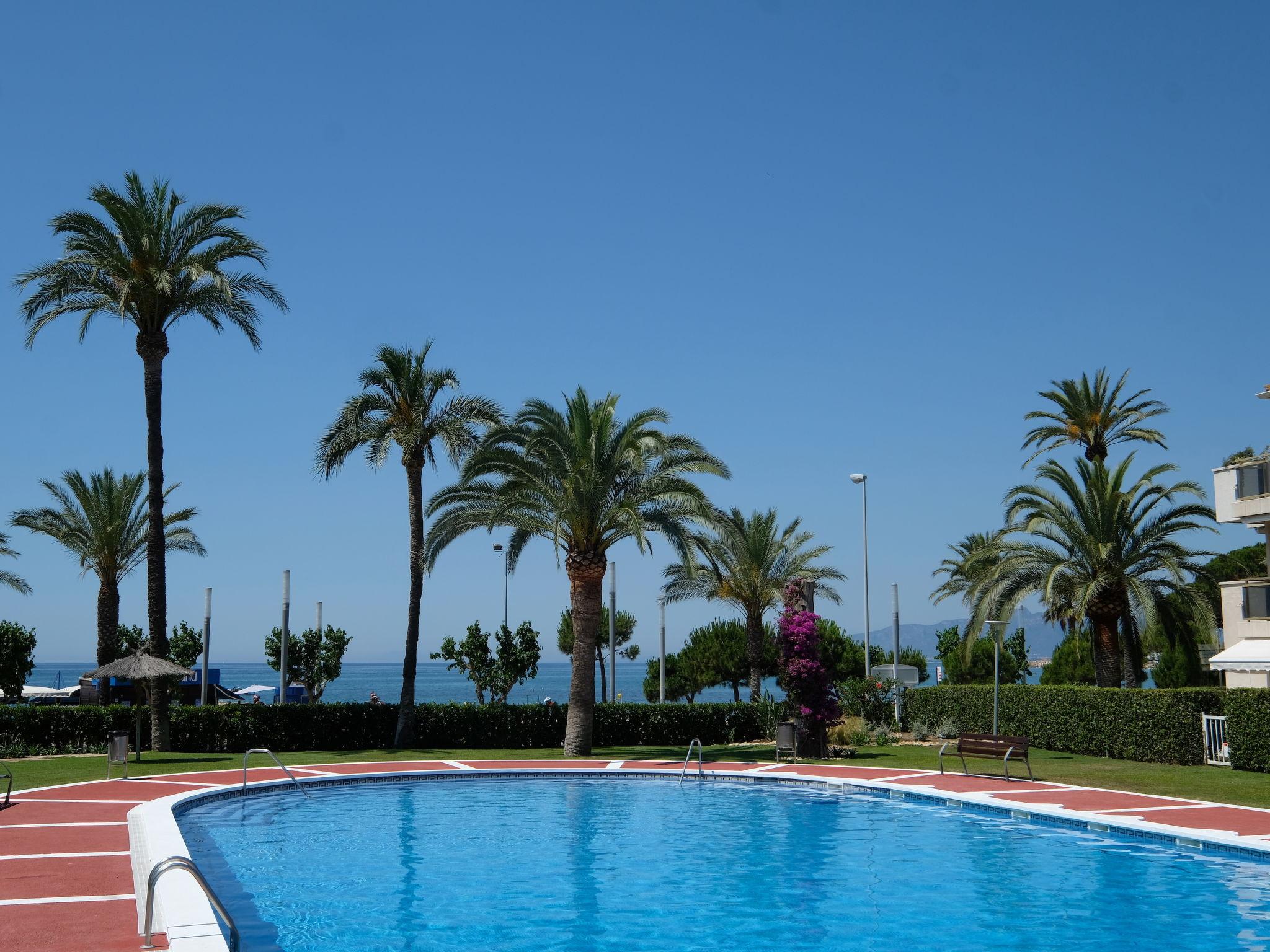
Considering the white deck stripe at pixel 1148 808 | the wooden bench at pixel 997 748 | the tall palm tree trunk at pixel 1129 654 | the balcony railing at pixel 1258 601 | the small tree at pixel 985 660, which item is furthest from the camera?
the small tree at pixel 985 660

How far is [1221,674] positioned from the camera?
39.2 metres

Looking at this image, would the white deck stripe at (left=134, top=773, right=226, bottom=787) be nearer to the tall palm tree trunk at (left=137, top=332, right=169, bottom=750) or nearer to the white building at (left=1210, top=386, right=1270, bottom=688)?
the tall palm tree trunk at (left=137, top=332, right=169, bottom=750)

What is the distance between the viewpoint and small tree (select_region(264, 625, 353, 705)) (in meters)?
49.1

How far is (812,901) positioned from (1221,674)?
105ft

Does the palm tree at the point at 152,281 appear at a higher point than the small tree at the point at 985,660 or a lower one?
higher

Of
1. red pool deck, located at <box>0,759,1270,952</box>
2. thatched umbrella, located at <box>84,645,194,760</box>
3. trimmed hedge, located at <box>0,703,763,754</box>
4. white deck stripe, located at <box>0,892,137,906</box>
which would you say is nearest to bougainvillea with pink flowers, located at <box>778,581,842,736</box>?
red pool deck, located at <box>0,759,1270,952</box>

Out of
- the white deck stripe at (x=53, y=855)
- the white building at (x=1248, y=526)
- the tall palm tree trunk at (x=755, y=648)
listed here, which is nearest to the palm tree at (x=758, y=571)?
the tall palm tree trunk at (x=755, y=648)

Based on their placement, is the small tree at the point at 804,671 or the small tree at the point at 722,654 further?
the small tree at the point at 722,654

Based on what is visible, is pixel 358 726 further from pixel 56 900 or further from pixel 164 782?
pixel 56 900

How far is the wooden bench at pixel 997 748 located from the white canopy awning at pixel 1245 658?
568 cm

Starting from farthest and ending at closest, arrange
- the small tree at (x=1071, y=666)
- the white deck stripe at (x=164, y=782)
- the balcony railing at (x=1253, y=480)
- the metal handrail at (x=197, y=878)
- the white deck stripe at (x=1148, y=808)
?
1. the small tree at (x=1071, y=666)
2. the balcony railing at (x=1253, y=480)
3. the white deck stripe at (x=164, y=782)
4. the white deck stripe at (x=1148, y=808)
5. the metal handrail at (x=197, y=878)

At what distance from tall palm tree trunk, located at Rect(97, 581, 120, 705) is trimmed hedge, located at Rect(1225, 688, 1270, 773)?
3058 cm

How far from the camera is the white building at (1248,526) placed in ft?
92.8

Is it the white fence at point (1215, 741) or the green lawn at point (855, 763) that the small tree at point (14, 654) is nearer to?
the green lawn at point (855, 763)
